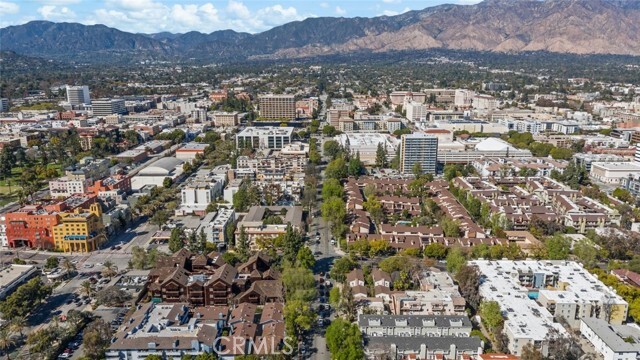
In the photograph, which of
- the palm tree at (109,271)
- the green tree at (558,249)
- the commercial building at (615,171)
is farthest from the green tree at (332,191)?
the commercial building at (615,171)

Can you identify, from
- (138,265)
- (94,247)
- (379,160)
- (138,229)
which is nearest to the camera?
(138,265)

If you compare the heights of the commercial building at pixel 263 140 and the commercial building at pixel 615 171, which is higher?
the commercial building at pixel 263 140

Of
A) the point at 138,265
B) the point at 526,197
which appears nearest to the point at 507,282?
the point at 526,197

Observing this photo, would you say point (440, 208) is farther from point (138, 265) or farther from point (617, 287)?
point (138, 265)

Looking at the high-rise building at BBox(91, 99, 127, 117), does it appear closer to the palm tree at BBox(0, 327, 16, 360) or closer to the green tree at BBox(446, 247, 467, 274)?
the palm tree at BBox(0, 327, 16, 360)

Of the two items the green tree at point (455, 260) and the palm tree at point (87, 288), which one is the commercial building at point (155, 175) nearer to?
the palm tree at point (87, 288)

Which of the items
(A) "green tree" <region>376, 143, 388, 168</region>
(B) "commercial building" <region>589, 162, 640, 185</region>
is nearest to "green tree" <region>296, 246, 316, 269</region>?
(A) "green tree" <region>376, 143, 388, 168</region>

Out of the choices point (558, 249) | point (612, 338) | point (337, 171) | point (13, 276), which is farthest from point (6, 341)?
point (337, 171)
